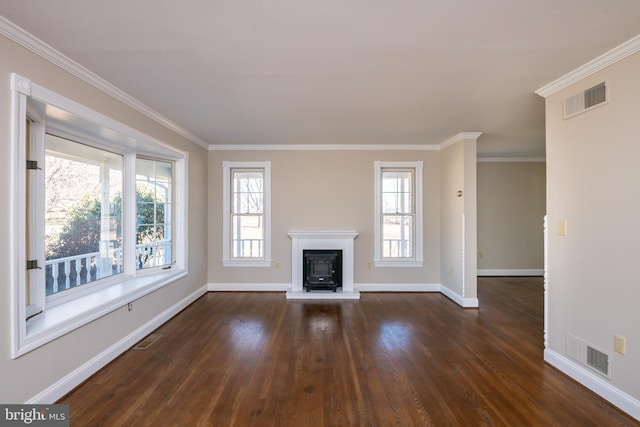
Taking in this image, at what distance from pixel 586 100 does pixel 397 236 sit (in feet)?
10.8

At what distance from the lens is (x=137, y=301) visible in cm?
318

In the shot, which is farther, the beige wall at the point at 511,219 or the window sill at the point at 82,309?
the beige wall at the point at 511,219

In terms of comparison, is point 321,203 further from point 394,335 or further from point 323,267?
point 394,335

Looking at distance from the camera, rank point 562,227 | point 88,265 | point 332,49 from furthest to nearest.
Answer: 1. point 88,265
2. point 562,227
3. point 332,49

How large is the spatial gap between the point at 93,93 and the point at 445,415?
381 centimetres

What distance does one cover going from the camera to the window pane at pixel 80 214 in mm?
2688

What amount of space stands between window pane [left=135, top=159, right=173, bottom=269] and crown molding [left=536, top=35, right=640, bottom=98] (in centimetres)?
455

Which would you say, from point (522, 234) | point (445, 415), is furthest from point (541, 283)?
point (445, 415)

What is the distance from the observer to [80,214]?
2.97 meters

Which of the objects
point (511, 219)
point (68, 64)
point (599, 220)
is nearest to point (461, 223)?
point (599, 220)

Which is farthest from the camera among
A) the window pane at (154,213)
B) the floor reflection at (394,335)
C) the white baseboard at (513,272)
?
the white baseboard at (513,272)

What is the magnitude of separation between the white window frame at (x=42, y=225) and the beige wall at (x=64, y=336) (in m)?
0.04

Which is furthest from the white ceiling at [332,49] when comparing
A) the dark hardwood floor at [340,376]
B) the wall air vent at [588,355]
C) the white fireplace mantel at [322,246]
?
the dark hardwood floor at [340,376]

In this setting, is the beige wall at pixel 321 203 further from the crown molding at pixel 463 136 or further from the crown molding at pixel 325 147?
the crown molding at pixel 463 136
